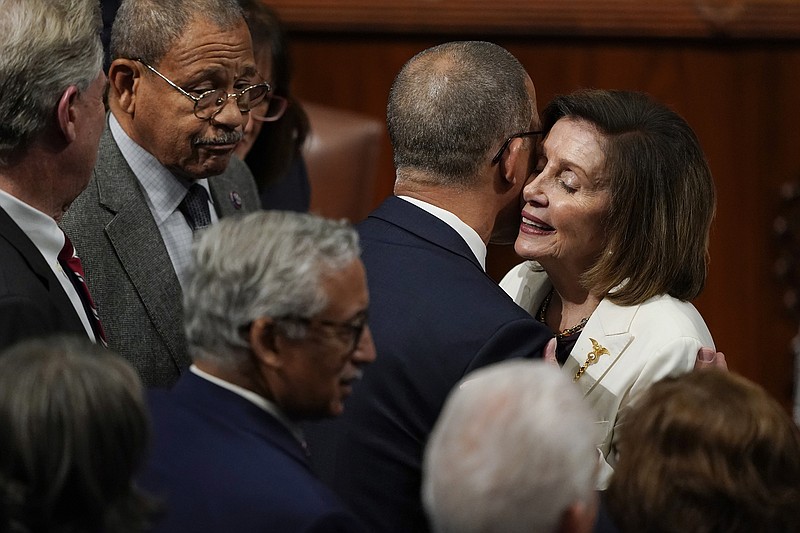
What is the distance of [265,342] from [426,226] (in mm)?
720

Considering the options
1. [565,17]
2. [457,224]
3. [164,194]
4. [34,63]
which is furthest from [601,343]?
[565,17]

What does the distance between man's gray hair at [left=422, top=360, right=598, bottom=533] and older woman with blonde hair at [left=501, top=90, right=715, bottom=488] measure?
991mm

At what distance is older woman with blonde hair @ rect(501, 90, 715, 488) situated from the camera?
256 cm

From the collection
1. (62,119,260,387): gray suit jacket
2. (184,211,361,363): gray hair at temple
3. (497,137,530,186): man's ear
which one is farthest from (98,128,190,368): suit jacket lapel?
(184,211,361,363): gray hair at temple

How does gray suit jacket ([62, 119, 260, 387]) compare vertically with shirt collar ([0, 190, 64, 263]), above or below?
below

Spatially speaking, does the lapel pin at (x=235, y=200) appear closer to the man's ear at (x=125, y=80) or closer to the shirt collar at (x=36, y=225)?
the man's ear at (x=125, y=80)

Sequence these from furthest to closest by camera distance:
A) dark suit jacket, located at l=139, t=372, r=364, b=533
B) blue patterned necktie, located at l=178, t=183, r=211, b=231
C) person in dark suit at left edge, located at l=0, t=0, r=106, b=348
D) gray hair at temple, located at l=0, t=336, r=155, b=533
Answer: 1. blue patterned necktie, located at l=178, t=183, r=211, b=231
2. person in dark suit at left edge, located at l=0, t=0, r=106, b=348
3. dark suit jacket, located at l=139, t=372, r=364, b=533
4. gray hair at temple, located at l=0, t=336, r=155, b=533

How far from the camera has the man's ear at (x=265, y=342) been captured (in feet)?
5.74

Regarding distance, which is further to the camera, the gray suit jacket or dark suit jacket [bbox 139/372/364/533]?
the gray suit jacket

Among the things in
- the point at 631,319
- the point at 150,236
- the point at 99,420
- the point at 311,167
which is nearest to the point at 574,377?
the point at 631,319

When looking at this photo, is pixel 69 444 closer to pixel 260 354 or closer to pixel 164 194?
pixel 260 354

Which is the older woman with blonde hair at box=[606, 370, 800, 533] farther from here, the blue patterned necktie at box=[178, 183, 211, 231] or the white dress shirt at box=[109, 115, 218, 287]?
the blue patterned necktie at box=[178, 183, 211, 231]

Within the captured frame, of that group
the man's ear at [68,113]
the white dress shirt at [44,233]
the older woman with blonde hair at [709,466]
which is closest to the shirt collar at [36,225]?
the white dress shirt at [44,233]

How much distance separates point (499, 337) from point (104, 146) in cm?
106
